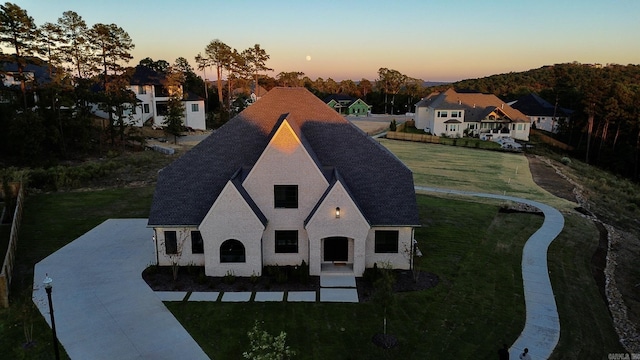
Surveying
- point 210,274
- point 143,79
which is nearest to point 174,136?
point 143,79

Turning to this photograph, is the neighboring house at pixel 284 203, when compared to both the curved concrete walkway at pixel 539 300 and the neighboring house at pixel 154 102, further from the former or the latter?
the neighboring house at pixel 154 102

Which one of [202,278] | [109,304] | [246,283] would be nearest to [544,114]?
[246,283]

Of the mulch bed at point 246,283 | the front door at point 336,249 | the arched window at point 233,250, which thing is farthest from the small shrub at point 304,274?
the arched window at point 233,250

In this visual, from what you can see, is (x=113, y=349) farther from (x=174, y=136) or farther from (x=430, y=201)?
(x=174, y=136)

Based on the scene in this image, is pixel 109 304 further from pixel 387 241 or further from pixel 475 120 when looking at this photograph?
pixel 475 120

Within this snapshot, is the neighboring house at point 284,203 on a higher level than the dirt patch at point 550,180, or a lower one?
higher
